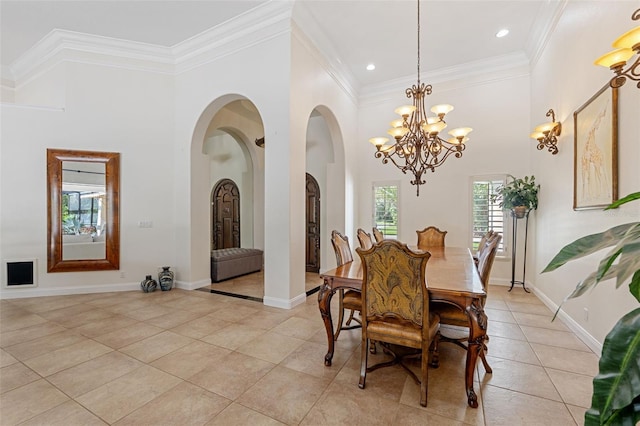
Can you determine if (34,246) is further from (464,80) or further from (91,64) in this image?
(464,80)

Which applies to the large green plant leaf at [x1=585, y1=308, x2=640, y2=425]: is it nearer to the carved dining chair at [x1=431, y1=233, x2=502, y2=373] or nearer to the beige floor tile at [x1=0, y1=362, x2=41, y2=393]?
the carved dining chair at [x1=431, y1=233, x2=502, y2=373]

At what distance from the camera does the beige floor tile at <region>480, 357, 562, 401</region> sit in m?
2.09

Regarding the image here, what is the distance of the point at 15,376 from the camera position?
2277 millimetres

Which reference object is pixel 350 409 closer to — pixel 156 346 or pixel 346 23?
pixel 156 346

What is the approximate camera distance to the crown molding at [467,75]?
501cm

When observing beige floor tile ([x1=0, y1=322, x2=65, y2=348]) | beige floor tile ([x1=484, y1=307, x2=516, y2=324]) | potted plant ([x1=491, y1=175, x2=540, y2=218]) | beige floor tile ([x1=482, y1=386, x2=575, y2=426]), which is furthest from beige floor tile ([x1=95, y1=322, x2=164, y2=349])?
potted plant ([x1=491, y1=175, x2=540, y2=218])

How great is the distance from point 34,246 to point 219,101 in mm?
3771

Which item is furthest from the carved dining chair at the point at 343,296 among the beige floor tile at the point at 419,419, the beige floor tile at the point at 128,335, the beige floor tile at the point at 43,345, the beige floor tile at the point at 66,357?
the beige floor tile at the point at 43,345

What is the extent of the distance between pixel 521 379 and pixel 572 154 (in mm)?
2702

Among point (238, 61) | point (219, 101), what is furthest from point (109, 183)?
point (238, 61)

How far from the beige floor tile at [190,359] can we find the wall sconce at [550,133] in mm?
4785

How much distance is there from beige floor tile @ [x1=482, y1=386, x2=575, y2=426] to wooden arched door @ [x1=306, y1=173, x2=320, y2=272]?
4523 mm

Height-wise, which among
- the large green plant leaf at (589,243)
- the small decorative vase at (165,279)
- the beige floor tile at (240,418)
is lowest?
the beige floor tile at (240,418)

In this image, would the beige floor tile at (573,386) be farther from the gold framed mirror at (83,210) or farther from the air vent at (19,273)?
the air vent at (19,273)
